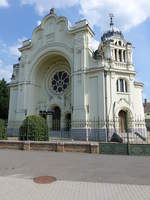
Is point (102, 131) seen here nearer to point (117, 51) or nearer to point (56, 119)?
point (56, 119)

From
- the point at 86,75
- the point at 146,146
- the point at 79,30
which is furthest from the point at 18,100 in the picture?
the point at 146,146

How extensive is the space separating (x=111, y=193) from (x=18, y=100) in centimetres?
2632

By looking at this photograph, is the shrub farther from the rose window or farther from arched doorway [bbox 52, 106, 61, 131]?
the rose window

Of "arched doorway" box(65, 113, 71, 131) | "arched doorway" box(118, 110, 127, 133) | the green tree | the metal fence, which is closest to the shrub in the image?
the metal fence

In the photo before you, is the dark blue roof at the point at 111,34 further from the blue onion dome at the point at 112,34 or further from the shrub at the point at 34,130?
the shrub at the point at 34,130

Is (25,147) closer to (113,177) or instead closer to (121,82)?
(113,177)

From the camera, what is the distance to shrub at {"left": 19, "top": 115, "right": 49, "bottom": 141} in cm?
1518

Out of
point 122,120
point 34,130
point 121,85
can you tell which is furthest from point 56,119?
point 34,130

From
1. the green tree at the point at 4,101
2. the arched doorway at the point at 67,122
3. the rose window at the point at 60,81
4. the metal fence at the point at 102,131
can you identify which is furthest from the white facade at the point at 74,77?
the green tree at the point at 4,101

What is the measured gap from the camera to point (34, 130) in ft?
50.0

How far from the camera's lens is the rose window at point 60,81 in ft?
95.7

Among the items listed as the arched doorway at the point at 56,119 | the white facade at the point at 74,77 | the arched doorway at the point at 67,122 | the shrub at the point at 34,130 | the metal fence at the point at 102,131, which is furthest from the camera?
the arched doorway at the point at 56,119

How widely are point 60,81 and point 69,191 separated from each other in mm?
25442

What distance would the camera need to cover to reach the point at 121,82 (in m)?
24.4
